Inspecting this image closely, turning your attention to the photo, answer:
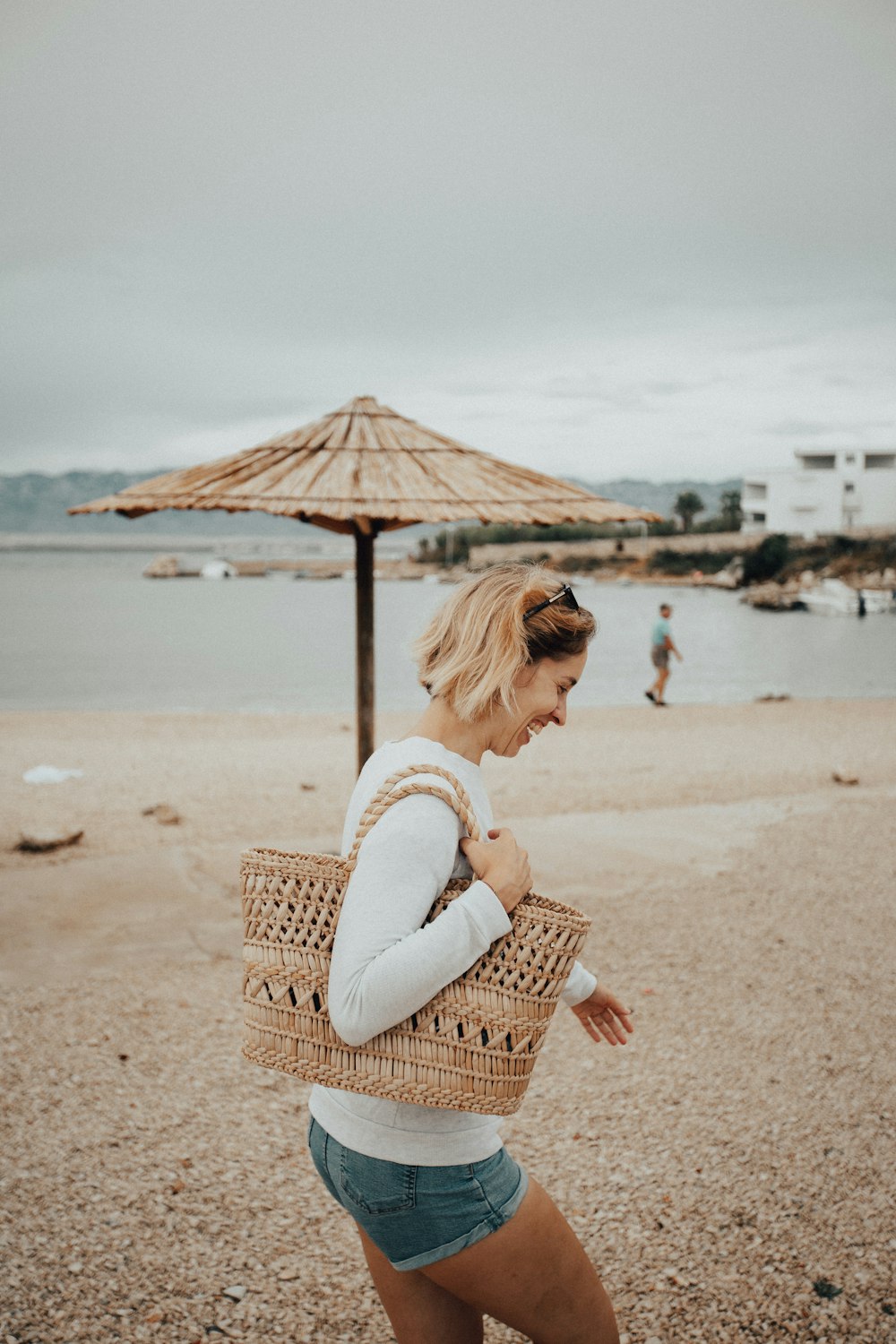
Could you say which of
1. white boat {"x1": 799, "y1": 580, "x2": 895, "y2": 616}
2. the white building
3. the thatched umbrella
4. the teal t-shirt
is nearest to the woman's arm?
the thatched umbrella

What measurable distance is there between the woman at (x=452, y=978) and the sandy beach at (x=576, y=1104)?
1.28 m

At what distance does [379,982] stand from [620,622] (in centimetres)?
5792

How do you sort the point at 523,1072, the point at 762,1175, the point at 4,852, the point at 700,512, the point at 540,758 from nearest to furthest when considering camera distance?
the point at 523,1072
the point at 762,1175
the point at 4,852
the point at 540,758
the point at 700,512

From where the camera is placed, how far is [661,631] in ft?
59.5

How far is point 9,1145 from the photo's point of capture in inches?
136

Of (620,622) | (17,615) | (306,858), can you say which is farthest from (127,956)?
(17,615)

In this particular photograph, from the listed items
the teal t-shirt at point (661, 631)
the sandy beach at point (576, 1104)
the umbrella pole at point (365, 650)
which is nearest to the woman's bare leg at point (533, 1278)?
the sandy beach at point (576, 1104)

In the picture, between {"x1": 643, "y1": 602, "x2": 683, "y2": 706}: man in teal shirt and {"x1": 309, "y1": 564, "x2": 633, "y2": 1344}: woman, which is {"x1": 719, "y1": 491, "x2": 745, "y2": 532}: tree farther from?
{"x1": 309, "y1": 564, "x2": 633, "y2": 1344}: woman

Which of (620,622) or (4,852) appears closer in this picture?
(4,852)

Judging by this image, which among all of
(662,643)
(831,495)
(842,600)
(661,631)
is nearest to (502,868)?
(661,631)

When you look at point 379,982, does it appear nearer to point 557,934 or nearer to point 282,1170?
point 557,934

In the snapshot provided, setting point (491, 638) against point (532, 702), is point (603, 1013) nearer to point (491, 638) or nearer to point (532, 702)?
point (532, 702)

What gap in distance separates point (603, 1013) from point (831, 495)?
324 feet

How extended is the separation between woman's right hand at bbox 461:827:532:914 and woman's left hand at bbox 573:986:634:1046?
527 mm
